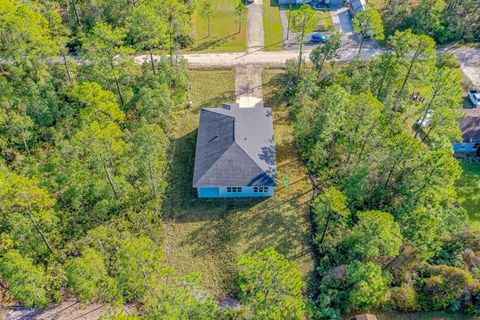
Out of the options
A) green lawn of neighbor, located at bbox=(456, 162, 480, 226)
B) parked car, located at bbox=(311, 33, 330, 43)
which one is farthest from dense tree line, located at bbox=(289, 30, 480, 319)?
parked car, located at bbox=(311, 33, 330, 43)

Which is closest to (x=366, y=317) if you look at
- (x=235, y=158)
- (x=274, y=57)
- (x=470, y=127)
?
(x=235, y=158)

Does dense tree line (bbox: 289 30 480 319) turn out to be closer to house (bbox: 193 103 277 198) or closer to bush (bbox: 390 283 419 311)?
bush (bbox: 390 283 419 311)

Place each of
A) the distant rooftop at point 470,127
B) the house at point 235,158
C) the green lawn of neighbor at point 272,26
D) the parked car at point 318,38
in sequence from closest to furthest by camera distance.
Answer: the house at point 235,158 → the distant rooftop at point 470,127 → the parked car at point 318,38 → the green lawn of neighbor at point 272,26

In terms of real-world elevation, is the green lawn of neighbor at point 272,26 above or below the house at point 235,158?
above

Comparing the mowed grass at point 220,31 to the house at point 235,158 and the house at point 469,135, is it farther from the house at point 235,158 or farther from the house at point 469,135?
the house at point 469,135

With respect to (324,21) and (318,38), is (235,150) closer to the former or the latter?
(318,38)

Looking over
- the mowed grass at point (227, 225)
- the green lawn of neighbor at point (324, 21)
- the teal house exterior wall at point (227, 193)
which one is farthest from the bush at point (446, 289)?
the green lawn of neighbor at point (324, 21)
